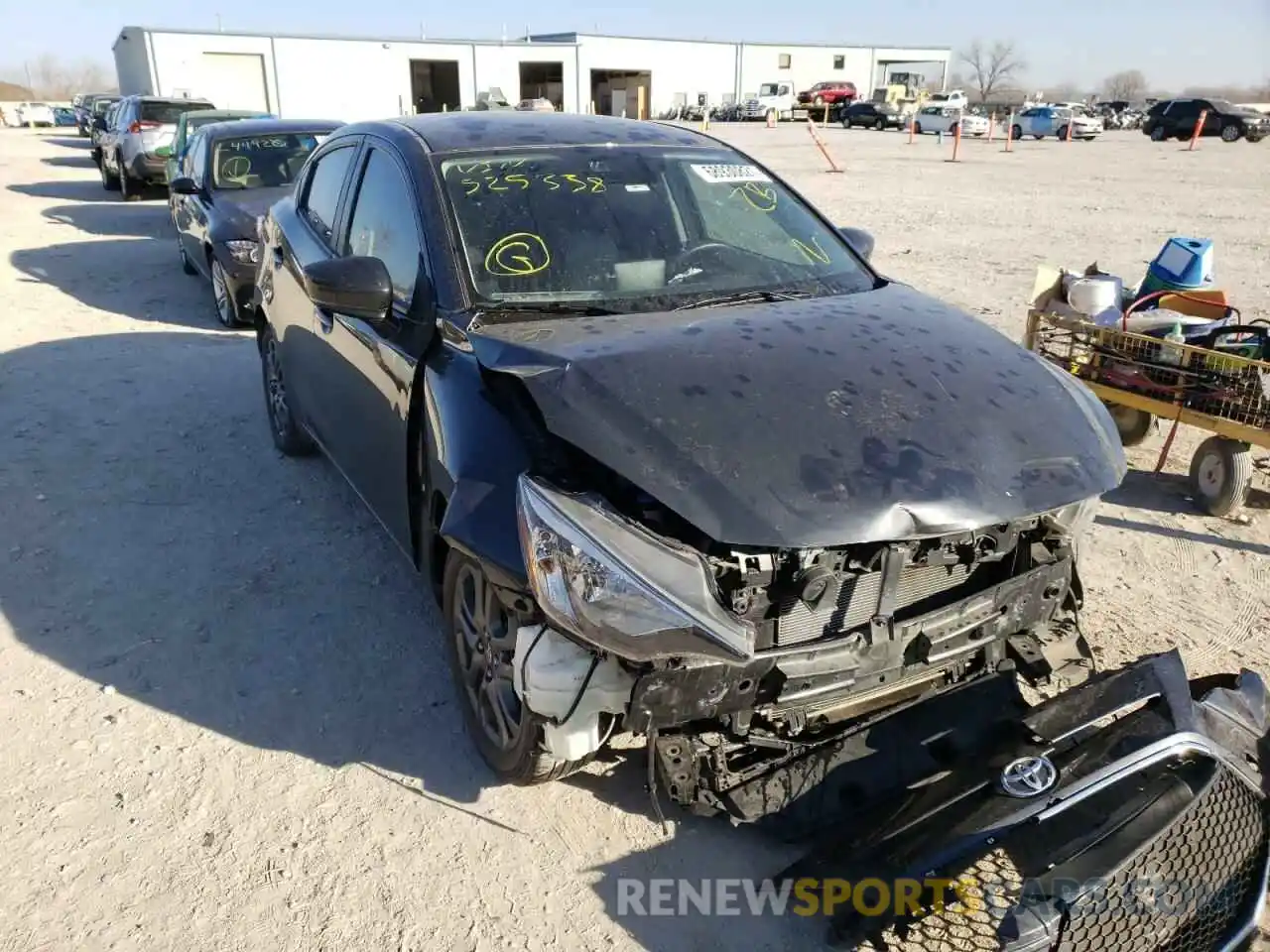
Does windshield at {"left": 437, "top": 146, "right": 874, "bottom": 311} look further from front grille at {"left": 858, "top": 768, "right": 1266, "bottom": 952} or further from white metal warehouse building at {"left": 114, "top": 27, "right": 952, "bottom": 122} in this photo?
white metal warehouse building at {"left": 114, "top": 27, "right": 952, "bottom": 122}

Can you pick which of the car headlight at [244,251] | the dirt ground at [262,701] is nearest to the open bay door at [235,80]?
the car headlight at [244,251]

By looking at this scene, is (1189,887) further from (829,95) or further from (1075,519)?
(829,95)

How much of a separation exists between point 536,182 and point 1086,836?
266cm

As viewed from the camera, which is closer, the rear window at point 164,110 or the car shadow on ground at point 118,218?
the car shadow on ground at point 118,218

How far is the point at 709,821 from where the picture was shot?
9.12ft

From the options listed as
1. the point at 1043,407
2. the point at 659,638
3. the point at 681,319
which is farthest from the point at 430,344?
the point at 1043,407

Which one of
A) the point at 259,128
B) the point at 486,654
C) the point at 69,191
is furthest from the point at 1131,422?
the point at 69,191

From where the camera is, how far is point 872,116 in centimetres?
4497

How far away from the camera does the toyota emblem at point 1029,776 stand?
217 cm

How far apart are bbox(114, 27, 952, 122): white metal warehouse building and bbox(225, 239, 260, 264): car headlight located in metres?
33.8

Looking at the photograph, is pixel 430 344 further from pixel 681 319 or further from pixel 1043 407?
pixel 1043 407

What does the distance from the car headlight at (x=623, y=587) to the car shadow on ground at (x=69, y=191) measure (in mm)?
17435

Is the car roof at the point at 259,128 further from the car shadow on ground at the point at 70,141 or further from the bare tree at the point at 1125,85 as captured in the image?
the bare tree at the point at 1125,85

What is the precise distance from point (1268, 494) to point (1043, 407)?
3.12 meters
